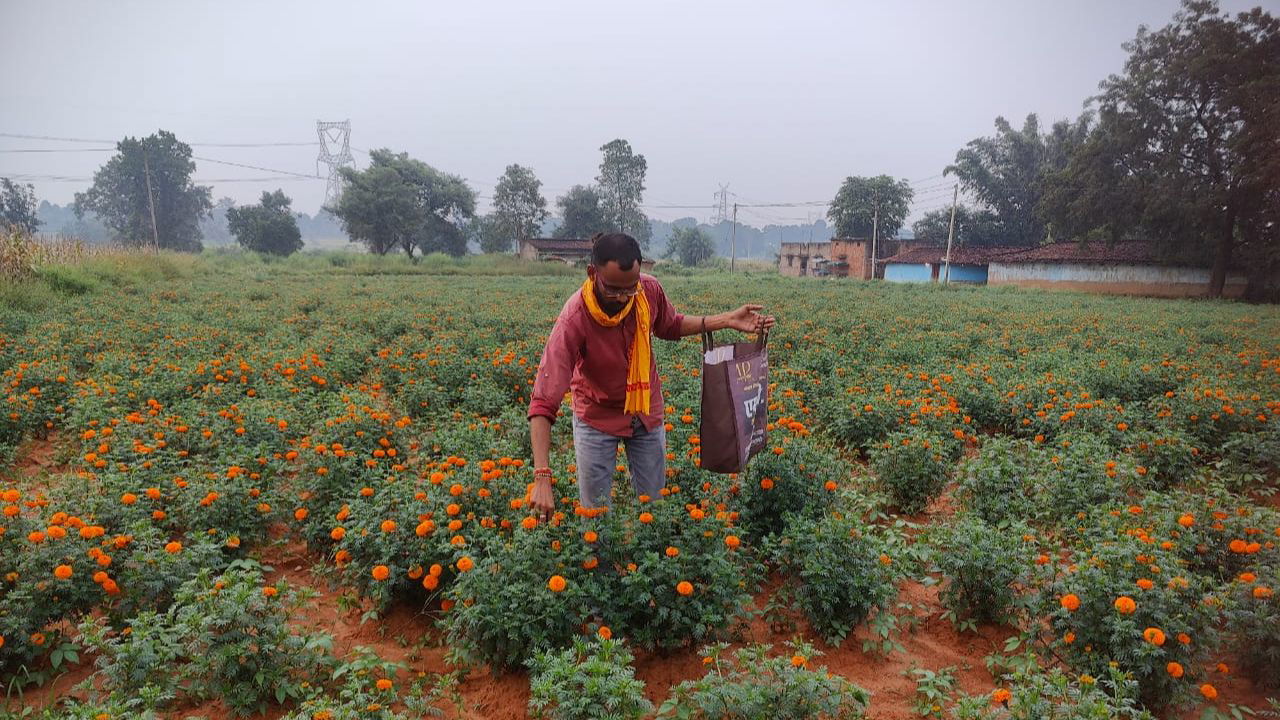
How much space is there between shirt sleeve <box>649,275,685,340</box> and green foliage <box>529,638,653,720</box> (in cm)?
153

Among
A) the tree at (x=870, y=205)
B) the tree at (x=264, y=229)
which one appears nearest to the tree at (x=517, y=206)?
the tree at (x=264, y=229)

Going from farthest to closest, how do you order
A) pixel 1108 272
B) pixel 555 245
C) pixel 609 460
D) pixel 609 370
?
pixel 555 245 → pixel 1108 272 → pixel 609 460 → pixel 609 370

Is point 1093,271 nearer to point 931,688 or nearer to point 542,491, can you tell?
point 931,688

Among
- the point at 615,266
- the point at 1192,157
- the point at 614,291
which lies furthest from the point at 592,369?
the point at 1192,157

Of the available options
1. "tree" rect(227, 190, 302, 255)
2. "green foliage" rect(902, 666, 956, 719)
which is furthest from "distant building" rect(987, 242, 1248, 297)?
"tree" rect(227, 190, 302, 255)

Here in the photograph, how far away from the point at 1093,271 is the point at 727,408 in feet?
122

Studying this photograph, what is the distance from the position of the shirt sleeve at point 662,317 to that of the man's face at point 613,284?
28cm

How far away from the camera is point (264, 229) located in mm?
47938

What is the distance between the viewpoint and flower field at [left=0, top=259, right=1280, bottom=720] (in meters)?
2.53

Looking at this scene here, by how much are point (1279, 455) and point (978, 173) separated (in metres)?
49.3

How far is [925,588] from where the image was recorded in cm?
377

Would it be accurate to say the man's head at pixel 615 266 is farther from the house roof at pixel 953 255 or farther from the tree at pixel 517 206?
the tree at pixel 517 206

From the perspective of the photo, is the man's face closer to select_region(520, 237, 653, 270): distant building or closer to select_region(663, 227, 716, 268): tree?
select_region(520, 237, 653, 270): distant building

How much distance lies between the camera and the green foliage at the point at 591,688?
2.20 metres
